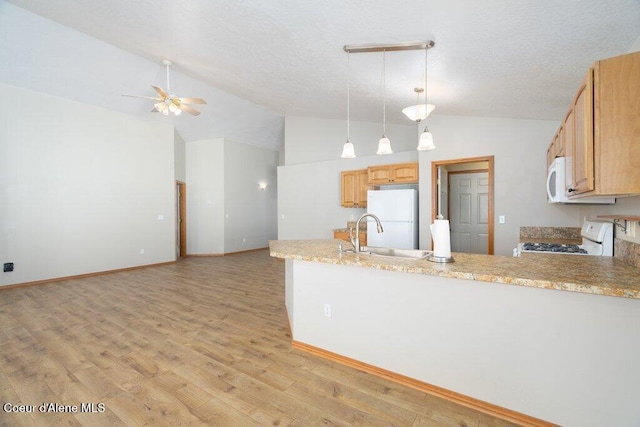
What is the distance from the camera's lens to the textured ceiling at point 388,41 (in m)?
1.77

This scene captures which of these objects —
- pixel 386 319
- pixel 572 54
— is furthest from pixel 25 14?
pixel 572 54

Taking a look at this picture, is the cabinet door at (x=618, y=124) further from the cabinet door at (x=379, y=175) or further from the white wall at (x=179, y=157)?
the white wall at (x=179, y=157)

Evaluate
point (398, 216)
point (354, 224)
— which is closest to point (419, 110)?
point (398, 216)

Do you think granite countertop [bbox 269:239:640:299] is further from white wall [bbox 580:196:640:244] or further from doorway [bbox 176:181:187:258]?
doorway [bbox 176:181:187:258]

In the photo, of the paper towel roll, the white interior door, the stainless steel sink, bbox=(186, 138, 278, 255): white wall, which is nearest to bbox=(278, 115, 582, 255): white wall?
the white interior door

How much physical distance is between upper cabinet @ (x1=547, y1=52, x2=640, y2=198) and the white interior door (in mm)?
4305

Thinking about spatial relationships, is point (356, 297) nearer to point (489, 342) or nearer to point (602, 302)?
point (489, 342)

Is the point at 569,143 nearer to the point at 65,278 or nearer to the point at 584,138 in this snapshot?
the point at 584,138

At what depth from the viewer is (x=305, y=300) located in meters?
2.53

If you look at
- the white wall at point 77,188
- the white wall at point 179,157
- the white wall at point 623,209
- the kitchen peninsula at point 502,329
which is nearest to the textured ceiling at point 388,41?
the white wall at point 623,209

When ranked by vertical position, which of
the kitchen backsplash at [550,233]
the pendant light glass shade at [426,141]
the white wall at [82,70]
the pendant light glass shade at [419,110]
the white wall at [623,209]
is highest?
the white wall at [82,70]

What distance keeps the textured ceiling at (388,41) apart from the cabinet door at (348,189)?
154 cm

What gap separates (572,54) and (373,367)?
2661mm

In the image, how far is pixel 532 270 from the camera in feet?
5.45
